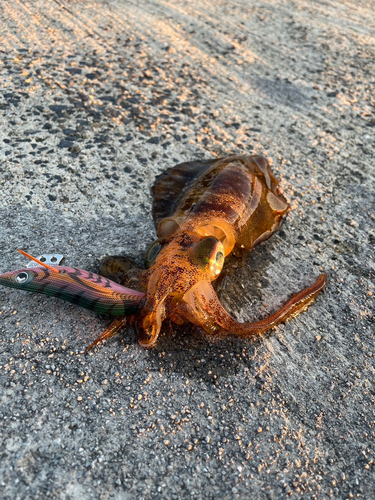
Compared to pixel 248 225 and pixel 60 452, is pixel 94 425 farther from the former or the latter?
pixel 248 225

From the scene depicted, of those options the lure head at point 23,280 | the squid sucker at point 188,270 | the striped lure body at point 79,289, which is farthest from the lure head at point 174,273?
the lure head at point 23,280

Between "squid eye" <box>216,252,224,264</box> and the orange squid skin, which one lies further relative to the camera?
"squid eye" <box>216,252,224,264</box>

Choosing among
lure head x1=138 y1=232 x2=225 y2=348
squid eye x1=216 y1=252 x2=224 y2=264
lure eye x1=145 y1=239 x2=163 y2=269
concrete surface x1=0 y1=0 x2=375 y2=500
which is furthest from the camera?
lure eye x1=145 y1=239 x2=163 y2=269

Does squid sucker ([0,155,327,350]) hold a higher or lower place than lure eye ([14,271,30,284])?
higher

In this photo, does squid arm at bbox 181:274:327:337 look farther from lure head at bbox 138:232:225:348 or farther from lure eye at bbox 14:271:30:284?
lure eye at bbox 14:271:30:284

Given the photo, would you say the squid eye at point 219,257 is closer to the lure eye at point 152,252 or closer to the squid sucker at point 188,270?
the squid sucker at point 188,270

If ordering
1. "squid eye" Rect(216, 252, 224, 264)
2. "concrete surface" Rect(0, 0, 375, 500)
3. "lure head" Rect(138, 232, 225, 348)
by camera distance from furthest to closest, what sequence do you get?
1. "squid eye" Rect(216, 252, 224, 264)
2. "lure head" Rect(138, 232, 225, 348)
3. "concrete surface" Rect(0, 0, 375, 500)

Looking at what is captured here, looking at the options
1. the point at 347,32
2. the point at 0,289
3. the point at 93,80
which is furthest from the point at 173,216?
the point at 347,32

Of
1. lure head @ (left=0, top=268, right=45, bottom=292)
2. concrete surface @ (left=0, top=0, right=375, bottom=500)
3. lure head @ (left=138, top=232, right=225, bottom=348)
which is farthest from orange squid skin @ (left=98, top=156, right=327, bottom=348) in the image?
lure head @ (left=0, top=268, right=45, bottom=292)
